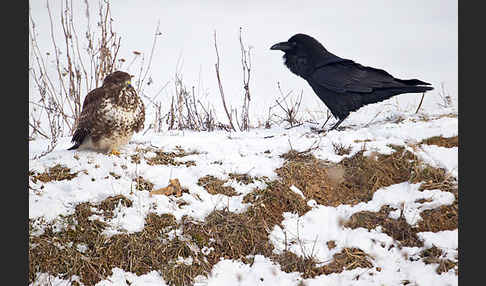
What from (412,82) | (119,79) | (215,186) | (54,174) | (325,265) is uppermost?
(119,79)

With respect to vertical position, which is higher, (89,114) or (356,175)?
(89,114)

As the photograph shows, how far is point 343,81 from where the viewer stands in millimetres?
5984

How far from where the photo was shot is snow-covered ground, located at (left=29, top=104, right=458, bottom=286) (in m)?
3.46

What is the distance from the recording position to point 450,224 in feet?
12.3

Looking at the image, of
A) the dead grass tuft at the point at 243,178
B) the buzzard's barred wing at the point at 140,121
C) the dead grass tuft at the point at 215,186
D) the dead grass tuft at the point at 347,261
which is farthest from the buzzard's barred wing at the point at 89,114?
the dead grass tuft at the point at 347,261

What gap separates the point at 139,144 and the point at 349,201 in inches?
92.1

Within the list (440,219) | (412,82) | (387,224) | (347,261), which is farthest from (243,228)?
(412,82)

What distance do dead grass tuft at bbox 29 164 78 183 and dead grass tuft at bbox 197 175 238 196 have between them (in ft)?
3.75

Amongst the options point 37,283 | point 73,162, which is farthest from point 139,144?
point 37,283

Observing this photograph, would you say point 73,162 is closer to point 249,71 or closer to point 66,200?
point 66,200

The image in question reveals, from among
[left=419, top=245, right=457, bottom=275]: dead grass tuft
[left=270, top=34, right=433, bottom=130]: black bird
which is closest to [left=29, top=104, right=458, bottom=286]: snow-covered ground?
[left=419, top=245, right=457, bottom=275]: dead grass tuft

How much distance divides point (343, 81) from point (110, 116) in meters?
3.05

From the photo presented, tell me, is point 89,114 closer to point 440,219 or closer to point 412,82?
point 440,219

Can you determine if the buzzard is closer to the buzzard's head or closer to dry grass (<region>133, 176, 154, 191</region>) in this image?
the buzzard's head
